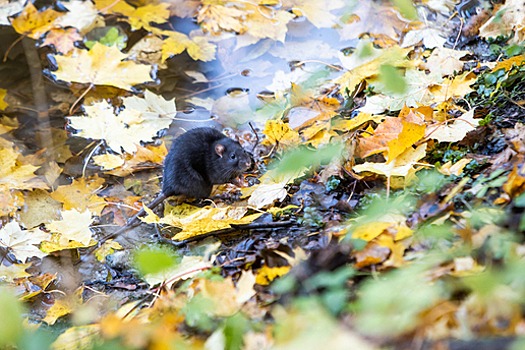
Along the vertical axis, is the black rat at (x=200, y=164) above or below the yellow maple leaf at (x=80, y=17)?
below

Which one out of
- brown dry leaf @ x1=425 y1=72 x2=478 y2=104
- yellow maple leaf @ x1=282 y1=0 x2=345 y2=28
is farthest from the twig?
yellow maple leaf @ x1=282 y1=0 x2=345 y2=28

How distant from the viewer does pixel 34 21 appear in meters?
5.76

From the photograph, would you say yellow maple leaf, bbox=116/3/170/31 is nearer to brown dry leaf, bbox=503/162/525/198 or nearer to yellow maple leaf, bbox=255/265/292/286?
yellow maple leaf, bbox=255/265/292/286

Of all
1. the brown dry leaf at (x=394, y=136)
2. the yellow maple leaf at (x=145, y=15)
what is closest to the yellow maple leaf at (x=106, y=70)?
the yellow maple leaf at (x=145, y=15)

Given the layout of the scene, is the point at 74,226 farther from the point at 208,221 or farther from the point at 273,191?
the point at 273,191

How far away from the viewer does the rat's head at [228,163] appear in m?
4.24

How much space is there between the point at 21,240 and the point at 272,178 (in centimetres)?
161

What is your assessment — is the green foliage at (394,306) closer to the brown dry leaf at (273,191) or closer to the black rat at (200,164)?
the brown dry leaf at (273,191)

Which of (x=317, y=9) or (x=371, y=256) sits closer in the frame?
(x=371, y=256)

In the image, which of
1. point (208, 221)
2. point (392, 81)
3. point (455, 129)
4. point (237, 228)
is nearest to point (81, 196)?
point (208, 221)

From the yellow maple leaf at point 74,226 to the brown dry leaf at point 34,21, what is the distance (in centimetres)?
266

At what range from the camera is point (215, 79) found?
5.39 m

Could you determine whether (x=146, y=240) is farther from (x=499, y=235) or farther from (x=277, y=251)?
(x=499, y=235)

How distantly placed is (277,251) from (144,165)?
220 cm
